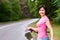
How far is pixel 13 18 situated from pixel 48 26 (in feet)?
193

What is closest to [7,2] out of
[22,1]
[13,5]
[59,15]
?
[13,5]

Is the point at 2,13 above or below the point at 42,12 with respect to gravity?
below

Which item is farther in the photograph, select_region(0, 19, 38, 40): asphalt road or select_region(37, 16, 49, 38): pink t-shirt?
select_region(0, 19, 38, 40): asphalt road

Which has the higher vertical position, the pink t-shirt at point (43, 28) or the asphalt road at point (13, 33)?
the pink t-shirt at point (43, 28)

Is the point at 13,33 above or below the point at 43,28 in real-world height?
below

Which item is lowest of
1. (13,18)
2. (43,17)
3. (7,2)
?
(13,18)

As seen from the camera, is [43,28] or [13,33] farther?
[13,33]

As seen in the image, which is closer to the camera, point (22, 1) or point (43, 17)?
point (43, 17)

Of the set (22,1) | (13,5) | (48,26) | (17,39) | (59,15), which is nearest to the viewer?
(48,26)

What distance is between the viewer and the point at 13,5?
69688 mm

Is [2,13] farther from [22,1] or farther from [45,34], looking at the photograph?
[45,34]

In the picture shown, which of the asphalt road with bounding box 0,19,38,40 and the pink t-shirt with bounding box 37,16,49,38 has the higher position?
the pink t-shirt with bounding box 37,16,49,38

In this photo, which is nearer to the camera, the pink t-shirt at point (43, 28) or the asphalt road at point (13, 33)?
the pink t-shirt at point (43, 28)

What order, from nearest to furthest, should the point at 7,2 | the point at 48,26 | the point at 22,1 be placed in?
the point at 48,26, the point at 7,2, the point at 22,1
